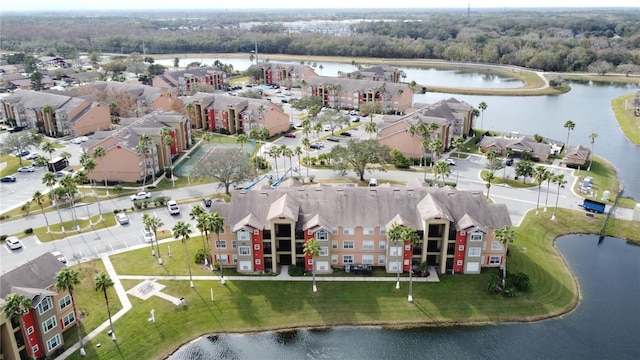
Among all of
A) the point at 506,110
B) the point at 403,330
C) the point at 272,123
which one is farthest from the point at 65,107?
the point at 506,110

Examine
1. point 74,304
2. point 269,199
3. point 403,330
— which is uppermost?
point 269,199

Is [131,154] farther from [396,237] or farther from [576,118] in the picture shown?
[576,118]

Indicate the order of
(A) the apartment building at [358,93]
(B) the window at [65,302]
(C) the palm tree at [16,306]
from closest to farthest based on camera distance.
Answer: (C) the palm tree at [16,306] → (B) the window at [65,302] → (A) the apartment building at [358,93]

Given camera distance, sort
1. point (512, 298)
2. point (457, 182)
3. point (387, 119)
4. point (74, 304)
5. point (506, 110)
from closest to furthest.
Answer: point (74, 304) < point (512, 298) < point (457, 182) < point (387, 119) < point (506, 110)

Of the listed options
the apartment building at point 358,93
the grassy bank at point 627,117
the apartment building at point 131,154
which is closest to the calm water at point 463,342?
the apartment building at point 131,154

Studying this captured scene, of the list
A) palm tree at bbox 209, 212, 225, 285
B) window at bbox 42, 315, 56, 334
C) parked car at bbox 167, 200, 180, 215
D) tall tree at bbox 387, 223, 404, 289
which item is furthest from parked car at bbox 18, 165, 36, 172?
tall tree at bbox 387, 223, 404, 289

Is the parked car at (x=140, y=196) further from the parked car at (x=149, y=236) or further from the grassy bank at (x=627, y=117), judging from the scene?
the grassy bank at (x=627, y=117)

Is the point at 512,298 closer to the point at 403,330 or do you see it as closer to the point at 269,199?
the point at 403,330
